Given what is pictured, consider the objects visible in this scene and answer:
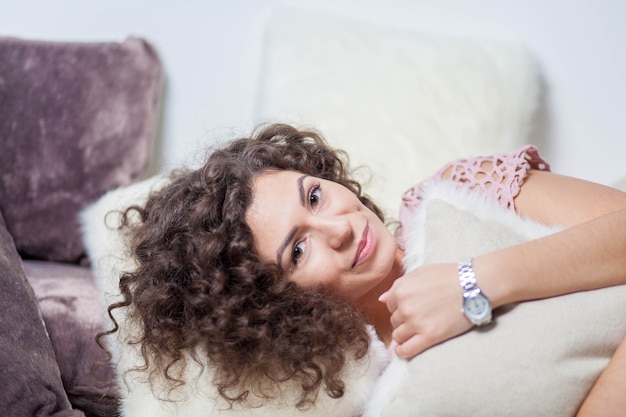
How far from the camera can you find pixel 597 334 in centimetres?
112

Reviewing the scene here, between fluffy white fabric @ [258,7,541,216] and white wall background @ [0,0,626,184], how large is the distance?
12 centimetres

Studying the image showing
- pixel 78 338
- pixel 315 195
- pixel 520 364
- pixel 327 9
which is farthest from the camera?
pixel 327 9

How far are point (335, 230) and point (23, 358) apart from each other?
62cm

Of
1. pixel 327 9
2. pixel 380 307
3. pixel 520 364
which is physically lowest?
pixel 380 307

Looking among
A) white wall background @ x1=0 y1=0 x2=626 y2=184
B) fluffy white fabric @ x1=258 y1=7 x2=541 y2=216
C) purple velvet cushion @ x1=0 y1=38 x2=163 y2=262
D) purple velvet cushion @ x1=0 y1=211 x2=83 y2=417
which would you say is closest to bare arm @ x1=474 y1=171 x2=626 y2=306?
fluffy white fabric @ x1=258 y1=7 x2=541 y2=216

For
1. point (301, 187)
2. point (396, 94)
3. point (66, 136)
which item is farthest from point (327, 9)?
point (301, 187)

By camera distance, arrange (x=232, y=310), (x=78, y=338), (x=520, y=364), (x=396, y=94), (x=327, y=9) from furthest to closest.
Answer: (x=327, y=9) → (x=396, y=94) → (x=78, y=338) → (x=232, y=310) → (x=520, y=364)

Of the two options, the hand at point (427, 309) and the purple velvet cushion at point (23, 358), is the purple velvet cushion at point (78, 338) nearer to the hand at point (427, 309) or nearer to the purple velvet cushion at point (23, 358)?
the purple velvet cushion at point (23, 358)

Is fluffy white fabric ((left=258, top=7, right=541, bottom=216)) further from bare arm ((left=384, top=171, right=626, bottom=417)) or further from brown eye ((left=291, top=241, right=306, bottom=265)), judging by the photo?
bare arm ((left=384, top=171, right=626, bottom=417))

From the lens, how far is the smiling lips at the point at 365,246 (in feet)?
4.29

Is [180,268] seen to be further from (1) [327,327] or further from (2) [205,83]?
(2) [205,83]

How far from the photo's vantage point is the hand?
1136mm

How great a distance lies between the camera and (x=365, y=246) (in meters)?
1.32

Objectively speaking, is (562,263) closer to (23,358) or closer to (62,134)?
(23,358)
